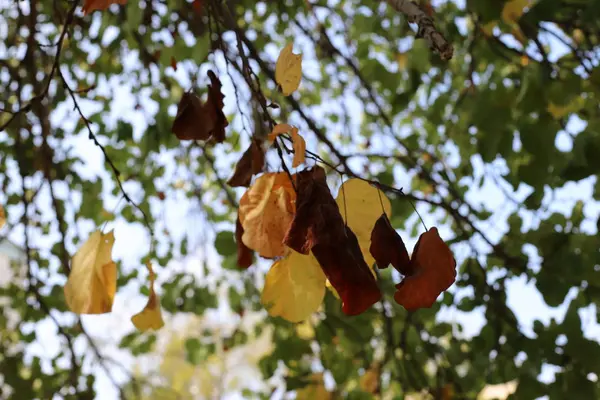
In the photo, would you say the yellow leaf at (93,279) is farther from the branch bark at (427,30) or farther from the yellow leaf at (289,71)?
the branch bark at (427,30)

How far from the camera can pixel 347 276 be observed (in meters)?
0.43

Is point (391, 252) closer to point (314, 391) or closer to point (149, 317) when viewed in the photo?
point (149, 317)

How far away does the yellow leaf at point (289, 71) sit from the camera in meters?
0.52

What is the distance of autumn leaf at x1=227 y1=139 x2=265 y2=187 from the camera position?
0.61 meters

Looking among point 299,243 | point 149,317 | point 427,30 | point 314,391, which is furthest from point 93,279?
point 314,391

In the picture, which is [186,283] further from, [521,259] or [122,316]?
[122,316]

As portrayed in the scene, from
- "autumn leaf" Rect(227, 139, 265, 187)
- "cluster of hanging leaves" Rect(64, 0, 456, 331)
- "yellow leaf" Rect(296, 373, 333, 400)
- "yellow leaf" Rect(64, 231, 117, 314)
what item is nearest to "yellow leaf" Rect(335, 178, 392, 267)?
"cluster of hanging leaves" Rect(64, 0, 456, 331)

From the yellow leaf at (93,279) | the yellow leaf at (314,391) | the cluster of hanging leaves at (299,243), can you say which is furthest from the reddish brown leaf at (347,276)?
the yellow leaf at (314,391)

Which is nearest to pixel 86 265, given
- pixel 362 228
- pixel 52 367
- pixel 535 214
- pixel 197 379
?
pixel 362 228

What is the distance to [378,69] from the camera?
1.24m

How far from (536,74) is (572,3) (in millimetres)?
142

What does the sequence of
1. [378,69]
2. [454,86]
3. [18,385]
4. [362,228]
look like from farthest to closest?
1. [454,86]
2. [18,385]
3. [378,69]
4. [362,228]

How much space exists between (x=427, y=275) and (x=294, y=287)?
0.46 feet

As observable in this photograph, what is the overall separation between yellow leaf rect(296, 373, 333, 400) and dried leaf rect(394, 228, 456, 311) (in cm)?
80
